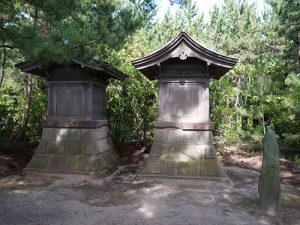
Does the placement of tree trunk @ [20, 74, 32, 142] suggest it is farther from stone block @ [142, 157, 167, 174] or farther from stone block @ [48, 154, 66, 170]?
stone block @ [142, 157, 167, 174]

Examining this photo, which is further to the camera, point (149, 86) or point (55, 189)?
point (149, 86)

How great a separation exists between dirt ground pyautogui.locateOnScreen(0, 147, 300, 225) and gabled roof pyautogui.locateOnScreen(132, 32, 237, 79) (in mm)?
3347

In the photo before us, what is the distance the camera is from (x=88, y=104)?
31.9ft

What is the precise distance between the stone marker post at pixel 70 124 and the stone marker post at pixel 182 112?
177 centimetres

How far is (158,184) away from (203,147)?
1.87 m

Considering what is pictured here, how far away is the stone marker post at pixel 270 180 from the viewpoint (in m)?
6.00

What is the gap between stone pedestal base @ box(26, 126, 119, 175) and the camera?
9375mm

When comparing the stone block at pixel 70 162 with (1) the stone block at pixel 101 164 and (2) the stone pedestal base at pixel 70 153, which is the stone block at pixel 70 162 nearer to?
(2) the stone pedestal base at pixel 70 153

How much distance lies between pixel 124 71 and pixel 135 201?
746 cm

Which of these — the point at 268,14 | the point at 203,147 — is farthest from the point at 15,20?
the point at 268,14

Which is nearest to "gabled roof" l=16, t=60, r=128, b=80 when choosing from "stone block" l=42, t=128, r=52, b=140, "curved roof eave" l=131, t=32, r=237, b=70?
"curved roof eave" l=131, t=32, r=237, b=70

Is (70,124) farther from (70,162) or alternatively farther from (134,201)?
(134,201)

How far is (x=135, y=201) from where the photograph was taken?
21.9 ft

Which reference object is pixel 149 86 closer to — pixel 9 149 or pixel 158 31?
pixel 9 149
